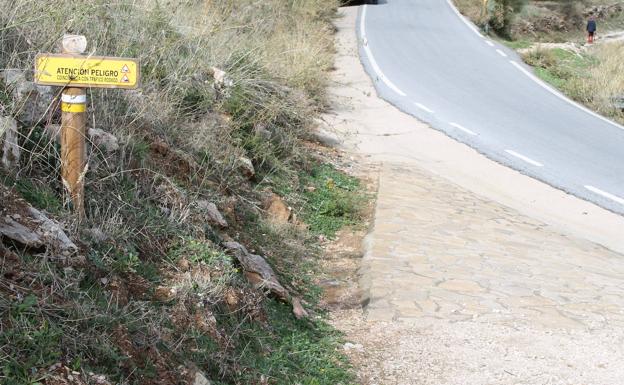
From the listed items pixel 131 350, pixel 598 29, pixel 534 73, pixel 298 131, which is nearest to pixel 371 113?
pixel 298 131

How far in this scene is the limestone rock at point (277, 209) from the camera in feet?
22.4

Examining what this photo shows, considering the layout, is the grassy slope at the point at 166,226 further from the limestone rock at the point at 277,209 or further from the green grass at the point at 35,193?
the limestone rock at the point at 277,209

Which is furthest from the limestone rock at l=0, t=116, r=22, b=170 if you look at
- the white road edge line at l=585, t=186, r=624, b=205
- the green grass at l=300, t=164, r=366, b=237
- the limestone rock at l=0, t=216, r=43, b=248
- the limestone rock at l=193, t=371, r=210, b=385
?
the white road edge line at l=585, t=186, r=624, b=205

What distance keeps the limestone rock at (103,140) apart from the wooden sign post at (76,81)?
23.0 inches

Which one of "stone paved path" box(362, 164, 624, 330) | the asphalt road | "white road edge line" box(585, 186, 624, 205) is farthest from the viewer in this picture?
the asphalt road

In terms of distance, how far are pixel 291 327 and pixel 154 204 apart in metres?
1.17

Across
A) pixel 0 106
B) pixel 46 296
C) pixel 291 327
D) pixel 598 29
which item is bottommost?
pixel 598 29

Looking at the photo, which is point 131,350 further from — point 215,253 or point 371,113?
point 371,113

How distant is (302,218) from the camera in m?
7.32

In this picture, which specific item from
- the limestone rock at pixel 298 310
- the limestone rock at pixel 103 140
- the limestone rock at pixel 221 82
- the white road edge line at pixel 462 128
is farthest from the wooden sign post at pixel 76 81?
the white road edge line at pixel 462 128

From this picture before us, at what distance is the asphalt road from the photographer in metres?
10.6

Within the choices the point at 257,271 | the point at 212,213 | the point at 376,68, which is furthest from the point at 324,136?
the point at 376,68

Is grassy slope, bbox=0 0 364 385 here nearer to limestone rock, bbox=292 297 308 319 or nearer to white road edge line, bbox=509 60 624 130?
limestone rock, bbox=292 297 308 319

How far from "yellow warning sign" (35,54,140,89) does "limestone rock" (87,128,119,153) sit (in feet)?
2.50
